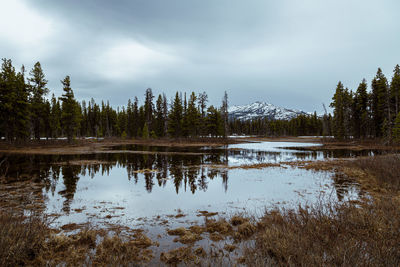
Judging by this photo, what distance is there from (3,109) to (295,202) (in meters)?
49.3

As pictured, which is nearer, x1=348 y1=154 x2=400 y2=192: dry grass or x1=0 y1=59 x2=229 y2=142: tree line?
x1=348 y1=154 x2=400 y2=192: dry grass

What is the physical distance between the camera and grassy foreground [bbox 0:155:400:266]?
414 centimetres

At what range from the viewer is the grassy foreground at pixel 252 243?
4.14 m

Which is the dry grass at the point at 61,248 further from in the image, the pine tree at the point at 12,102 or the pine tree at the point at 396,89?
the pine tree at the point at 396,89

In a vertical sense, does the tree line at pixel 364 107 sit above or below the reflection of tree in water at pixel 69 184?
above

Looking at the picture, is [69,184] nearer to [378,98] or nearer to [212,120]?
[212,120]

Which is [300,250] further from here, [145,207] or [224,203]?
[145,207]

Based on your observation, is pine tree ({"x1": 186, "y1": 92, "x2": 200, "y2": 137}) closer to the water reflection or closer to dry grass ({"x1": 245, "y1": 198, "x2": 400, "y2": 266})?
the water reflection

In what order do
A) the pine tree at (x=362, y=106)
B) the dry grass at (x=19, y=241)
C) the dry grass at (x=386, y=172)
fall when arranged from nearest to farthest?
the dry grass at (x=19, y=241)
the dry grass at (x=386, y=172)
the pine tree at (x=362, y=106)

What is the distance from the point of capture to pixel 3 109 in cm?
3797

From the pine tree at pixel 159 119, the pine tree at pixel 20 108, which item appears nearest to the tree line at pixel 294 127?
the pine tree at pixel 159 119

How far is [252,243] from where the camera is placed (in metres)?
6.03

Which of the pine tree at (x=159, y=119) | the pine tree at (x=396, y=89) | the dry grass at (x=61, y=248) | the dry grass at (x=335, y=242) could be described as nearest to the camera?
the dry grass at (x=335, y=242)

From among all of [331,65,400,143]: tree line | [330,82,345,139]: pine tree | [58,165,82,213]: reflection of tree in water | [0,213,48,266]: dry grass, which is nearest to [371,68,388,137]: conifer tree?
[331,65,400,143]: tree line
